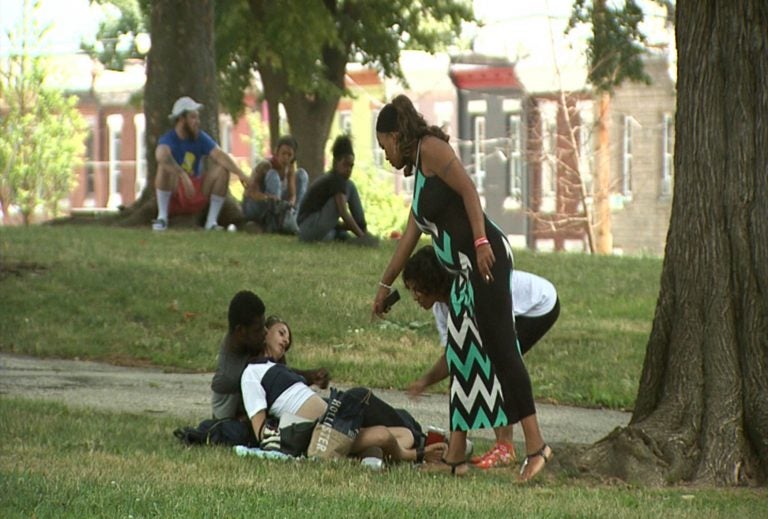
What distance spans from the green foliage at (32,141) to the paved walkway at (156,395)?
126 feet

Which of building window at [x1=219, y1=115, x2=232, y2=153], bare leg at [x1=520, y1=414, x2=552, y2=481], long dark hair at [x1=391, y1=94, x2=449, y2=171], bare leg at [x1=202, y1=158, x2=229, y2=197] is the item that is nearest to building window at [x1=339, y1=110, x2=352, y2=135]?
building window at [x1=219, y1=115, x2=232, y2=153]

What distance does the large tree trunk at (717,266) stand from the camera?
8188mm

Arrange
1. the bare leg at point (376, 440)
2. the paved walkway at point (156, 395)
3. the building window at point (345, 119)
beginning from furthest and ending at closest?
1. the building window at point (345, 119)
2. the paved walkway at point (156, 395)
3. the bare leg at point (376, 440)

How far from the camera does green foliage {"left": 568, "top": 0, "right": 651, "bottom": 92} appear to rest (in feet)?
96.1

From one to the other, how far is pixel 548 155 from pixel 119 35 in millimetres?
10839

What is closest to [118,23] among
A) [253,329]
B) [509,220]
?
[509,220]

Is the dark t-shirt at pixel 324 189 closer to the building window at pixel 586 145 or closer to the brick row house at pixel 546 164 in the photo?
the building window at pixel 586 145

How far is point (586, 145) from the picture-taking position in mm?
42688

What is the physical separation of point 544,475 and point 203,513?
220cm

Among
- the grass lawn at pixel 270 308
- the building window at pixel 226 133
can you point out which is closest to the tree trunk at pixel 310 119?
the grass lawn at pixel 270 308

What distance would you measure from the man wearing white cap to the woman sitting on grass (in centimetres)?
1028

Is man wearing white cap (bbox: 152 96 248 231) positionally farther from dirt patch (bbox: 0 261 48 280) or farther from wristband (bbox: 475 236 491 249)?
wristband (bbox: 475 236 491 249)

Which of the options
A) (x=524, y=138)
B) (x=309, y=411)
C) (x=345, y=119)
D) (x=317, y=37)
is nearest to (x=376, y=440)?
(x=309, y=411)

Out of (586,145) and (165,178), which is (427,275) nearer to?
(165,178)
